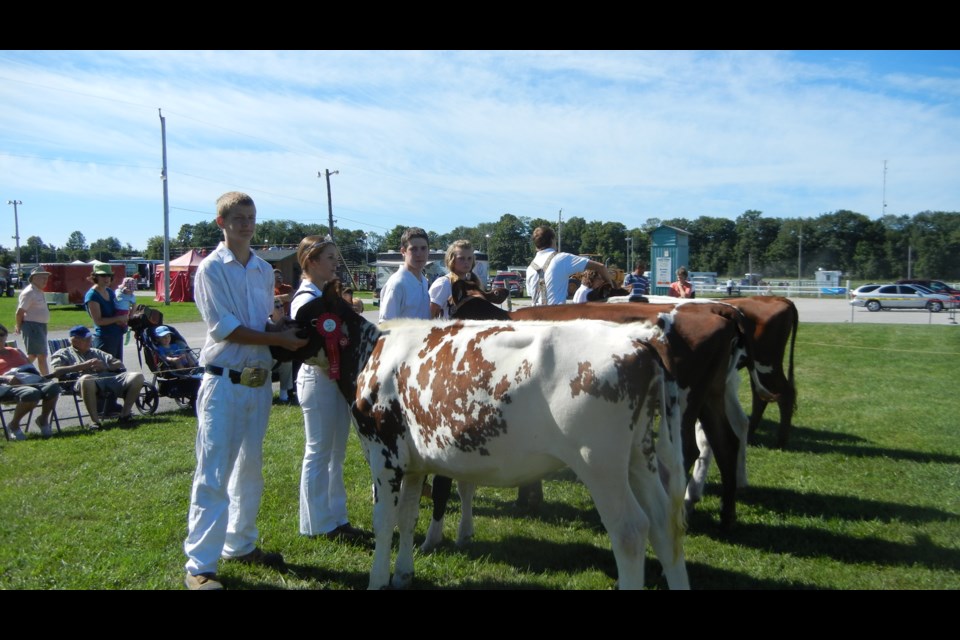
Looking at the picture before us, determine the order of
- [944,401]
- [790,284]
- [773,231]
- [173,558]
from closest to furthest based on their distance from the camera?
[173,558] < [944,401] < [790,284] < [773,231]

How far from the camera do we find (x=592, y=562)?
16.1ft

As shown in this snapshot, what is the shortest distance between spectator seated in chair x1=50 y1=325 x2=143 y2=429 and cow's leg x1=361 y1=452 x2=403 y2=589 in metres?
6.72

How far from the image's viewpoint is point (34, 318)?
449 inches

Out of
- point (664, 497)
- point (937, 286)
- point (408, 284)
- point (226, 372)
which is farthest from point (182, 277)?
point (937, 286)

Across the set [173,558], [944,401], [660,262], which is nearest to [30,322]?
[173,558]

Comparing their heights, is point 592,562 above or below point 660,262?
below

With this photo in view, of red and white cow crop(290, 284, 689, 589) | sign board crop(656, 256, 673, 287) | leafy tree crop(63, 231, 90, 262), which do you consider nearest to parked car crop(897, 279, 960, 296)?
sign board crop(656, 256, 673, 287)

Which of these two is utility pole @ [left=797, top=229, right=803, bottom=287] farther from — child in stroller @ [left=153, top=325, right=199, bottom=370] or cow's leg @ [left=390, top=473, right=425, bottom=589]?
cow's leg @ [left=390, top=473, right=425, bottom=589]

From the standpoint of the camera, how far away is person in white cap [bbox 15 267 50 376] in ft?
36.9

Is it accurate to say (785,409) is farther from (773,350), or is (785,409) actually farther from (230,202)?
(230,202)

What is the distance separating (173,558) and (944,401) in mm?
11741

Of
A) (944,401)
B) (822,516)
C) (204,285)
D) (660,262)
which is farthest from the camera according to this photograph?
(660,262)

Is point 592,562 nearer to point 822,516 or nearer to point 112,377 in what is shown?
point 822,516

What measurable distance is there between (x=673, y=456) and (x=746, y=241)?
257 feet
